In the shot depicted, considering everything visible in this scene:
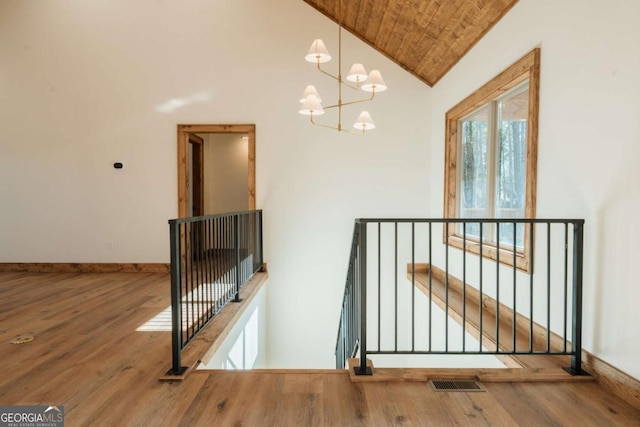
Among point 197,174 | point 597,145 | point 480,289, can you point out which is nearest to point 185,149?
point 197,174

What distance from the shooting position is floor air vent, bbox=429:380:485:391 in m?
2.13

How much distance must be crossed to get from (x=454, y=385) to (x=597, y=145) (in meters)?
1.67

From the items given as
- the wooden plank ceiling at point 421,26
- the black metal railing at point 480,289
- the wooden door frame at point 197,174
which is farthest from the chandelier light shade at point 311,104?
the wooden door frame at point 197,174

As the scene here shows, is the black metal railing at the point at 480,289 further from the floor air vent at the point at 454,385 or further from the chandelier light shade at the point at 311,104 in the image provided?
the chandelier light shade at the point at 311,104

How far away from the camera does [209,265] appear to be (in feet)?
12.3

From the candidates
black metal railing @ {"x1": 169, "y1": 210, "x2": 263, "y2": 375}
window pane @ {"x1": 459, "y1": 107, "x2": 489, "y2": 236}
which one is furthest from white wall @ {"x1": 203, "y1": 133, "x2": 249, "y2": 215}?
window pane @ {"x1": 459, "y1": 107, "x2": 489, "y2": 236}

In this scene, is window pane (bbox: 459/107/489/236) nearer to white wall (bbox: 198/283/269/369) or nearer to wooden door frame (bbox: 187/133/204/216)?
white wall (bbox: 198/283/269/369)

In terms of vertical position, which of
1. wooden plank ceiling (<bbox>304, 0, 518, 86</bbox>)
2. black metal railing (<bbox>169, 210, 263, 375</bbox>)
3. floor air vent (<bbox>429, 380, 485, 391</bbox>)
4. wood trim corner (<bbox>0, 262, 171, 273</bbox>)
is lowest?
floor air vent (<bbox>429, 380, 485, 391</bbox>)

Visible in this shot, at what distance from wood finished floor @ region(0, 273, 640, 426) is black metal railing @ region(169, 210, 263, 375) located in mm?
285

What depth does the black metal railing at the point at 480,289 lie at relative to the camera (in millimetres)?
2361

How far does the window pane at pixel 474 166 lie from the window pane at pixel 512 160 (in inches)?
11.2

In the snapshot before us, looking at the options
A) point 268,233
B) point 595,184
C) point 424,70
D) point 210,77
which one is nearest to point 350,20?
point 424,70

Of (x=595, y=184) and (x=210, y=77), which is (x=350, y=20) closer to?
(x=210, y=77)

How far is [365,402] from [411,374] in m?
0.40
